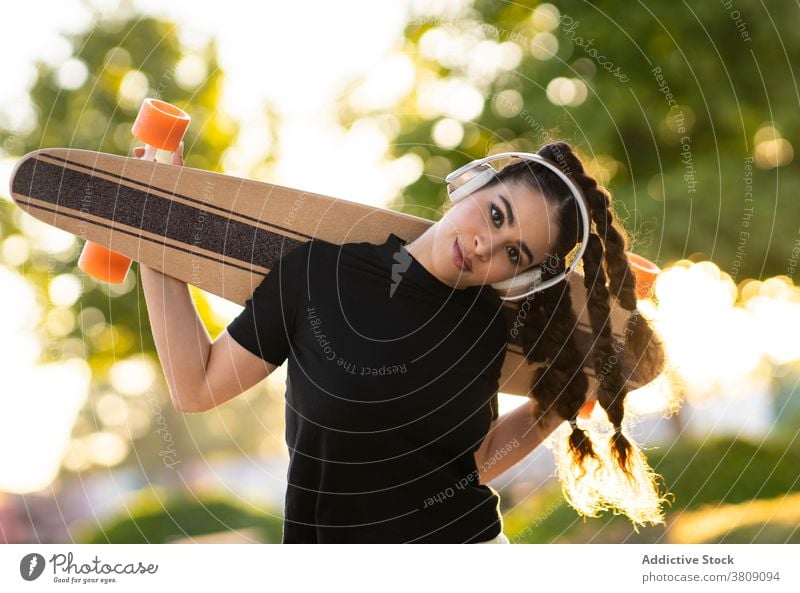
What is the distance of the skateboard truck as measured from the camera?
191 cm

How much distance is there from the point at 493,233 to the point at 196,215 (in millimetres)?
829

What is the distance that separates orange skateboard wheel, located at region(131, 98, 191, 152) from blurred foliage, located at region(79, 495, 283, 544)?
3.95 meters

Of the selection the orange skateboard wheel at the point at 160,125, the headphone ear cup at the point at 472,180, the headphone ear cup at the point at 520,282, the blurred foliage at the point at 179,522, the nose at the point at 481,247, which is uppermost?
the headphone ear cup at the point at 472,180

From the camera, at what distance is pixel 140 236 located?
6.83 ft

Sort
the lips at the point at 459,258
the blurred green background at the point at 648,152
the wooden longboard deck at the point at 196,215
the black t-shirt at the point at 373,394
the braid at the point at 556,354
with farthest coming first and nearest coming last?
the blurred green background at the point at 648,152 < the braid at the point at 556,354 < the wooden longboard deck at the point at 196,215 < the lips at the point at 459,258 < the black t-shirt at the point at 373,394

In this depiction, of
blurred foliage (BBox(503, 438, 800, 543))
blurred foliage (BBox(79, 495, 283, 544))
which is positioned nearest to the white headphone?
blurred foliage (BBox(503, 438, 800, 543))

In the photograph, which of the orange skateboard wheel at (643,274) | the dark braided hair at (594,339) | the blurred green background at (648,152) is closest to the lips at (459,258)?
the dark braided hair at (594,339)

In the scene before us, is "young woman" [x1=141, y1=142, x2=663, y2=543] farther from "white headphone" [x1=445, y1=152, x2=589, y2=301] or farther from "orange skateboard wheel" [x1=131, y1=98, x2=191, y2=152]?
"orange skateboard wheel" [x1=131, y1=98, x2=191, y2=152]

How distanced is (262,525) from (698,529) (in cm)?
305

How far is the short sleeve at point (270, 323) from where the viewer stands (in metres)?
1.74

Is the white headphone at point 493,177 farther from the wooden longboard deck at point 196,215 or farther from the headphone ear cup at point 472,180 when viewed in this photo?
the wooden longboard deck at point 196,215

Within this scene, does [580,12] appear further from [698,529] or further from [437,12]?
[698,529]

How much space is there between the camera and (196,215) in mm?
2162
